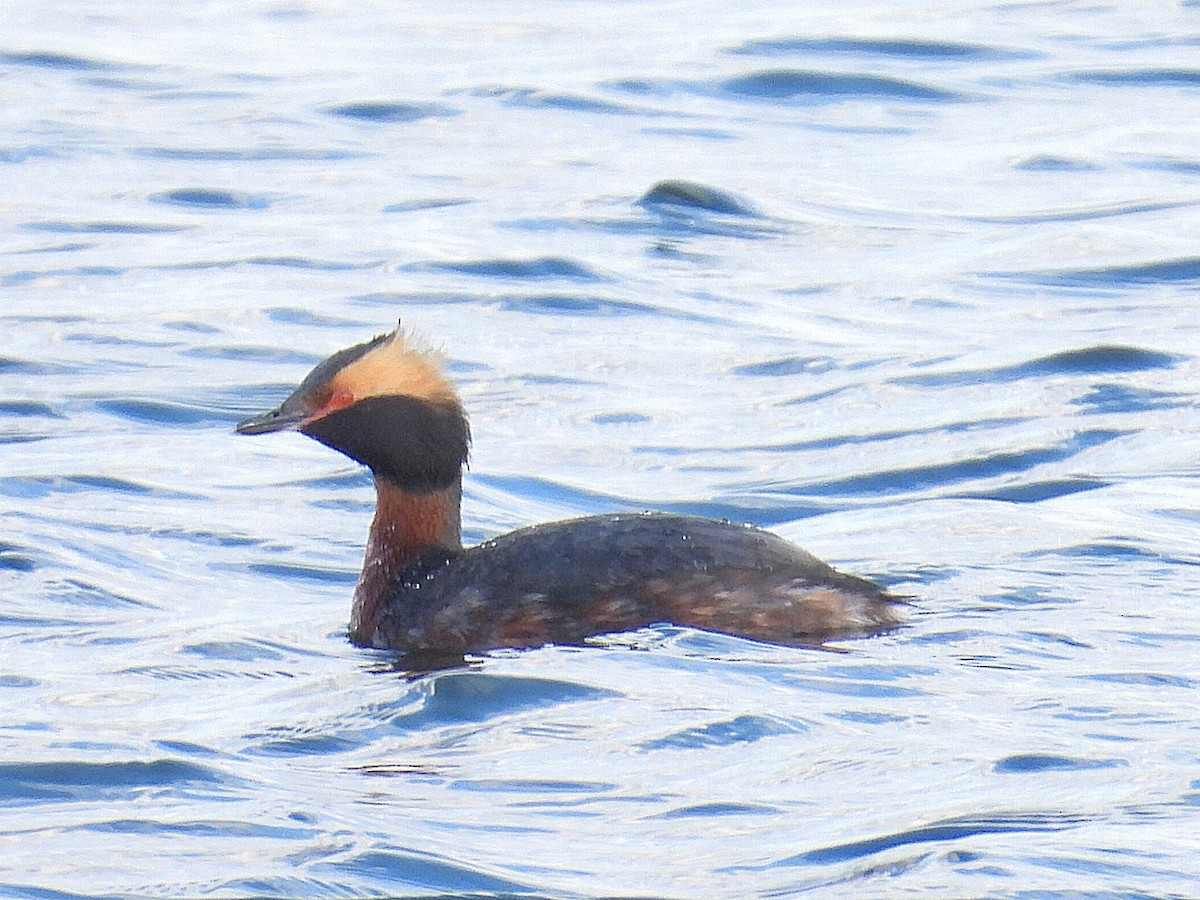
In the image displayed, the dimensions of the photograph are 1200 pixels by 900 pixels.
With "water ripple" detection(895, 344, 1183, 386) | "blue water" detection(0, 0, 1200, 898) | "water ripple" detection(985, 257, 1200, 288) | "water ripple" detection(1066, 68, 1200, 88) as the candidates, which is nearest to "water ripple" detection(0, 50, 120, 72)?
"blue water" detection(0, 0, 1200, 898)

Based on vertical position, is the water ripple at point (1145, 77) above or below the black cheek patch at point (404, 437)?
below

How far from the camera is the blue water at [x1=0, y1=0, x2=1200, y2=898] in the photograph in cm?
635

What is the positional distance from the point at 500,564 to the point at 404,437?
64 centimetres

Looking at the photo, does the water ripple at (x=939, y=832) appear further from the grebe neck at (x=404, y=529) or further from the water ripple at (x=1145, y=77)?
the water ripple at (x=1145, y=77)

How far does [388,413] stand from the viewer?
8469 millimetres

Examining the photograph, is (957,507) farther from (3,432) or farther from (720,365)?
(3,432)

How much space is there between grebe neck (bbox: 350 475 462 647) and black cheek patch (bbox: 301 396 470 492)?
0.03 metres

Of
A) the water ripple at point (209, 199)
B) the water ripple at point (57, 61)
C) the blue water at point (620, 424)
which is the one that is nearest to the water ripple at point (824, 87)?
the blue water at point (620, 424)

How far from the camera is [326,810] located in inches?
253

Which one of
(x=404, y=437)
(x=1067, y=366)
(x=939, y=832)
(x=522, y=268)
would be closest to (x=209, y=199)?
(x=522, y=268)

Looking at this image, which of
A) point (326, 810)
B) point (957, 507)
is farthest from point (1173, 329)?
point (326, 810)

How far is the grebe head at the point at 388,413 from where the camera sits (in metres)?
8.45

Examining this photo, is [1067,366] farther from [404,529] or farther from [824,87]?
[824,87]

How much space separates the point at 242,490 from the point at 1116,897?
17.6ft
